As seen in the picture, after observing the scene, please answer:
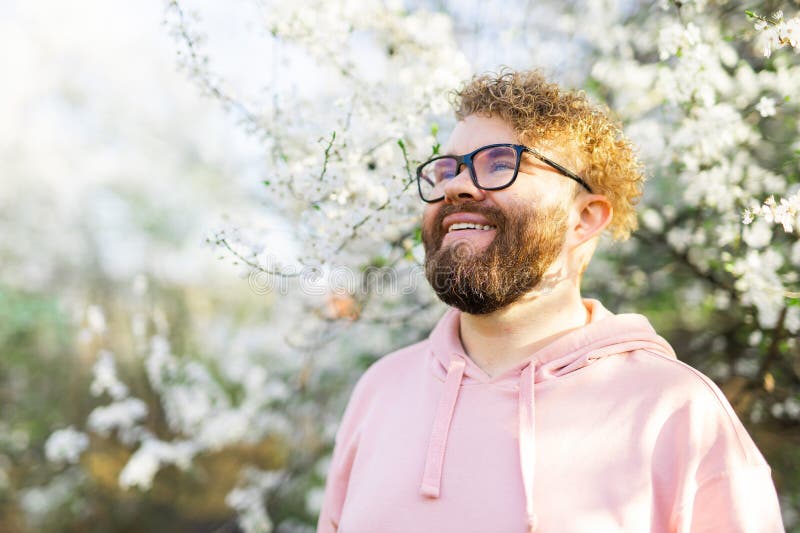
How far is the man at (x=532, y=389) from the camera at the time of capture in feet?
4.29

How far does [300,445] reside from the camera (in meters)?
4.33

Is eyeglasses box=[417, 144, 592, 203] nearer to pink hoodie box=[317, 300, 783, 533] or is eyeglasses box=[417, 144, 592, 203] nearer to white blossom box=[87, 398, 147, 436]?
pink hoodie box=[317, 300, 783, 533]

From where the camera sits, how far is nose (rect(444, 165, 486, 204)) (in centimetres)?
163

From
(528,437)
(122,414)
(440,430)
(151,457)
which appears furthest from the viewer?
(122,414)

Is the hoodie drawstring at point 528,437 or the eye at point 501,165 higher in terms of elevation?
the eye at point 501,165

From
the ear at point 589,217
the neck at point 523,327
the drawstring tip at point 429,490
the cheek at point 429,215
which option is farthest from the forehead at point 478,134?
the drawstring tip at point 429,490

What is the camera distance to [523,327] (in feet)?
5.37

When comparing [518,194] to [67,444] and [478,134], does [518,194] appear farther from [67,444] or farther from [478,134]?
[67,444]

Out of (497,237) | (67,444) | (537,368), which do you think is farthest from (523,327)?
(67,444)

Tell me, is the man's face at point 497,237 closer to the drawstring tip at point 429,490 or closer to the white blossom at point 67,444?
the drawstring tip at point 429,490

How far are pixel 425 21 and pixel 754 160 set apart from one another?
5.52 ft

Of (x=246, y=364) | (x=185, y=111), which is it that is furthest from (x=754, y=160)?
(x=185, y=111)

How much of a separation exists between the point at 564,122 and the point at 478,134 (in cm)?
23

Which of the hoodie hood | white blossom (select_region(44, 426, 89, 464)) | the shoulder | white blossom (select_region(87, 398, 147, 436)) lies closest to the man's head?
the hoodie hood
